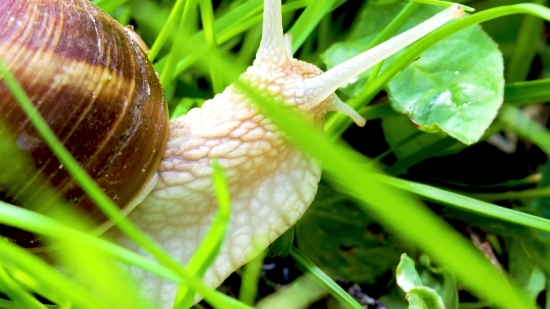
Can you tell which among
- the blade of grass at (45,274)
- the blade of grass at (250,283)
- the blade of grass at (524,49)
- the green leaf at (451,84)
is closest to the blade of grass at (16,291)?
the blade of grass at (45,274)

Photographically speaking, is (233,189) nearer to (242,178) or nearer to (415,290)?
(242,178)

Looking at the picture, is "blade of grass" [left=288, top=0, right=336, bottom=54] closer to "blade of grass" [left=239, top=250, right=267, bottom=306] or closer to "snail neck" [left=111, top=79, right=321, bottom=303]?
"snail neck" [left=111, top=79, right=321, bottom=303]

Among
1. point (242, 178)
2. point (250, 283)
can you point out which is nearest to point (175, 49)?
point (242, 178)

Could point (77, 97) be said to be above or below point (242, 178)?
above

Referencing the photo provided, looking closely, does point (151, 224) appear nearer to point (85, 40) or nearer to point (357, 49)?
point (85, 40)

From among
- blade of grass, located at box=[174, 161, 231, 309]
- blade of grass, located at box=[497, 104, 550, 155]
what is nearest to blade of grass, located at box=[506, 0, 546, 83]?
blade of grass, located at box=[497, 104, 550, 155]

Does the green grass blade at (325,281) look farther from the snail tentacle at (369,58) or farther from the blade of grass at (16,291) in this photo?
the blade of grass at (16,291)
